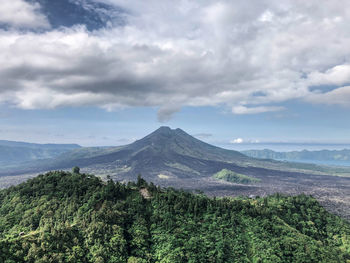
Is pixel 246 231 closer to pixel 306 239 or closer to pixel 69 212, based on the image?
pixel 306 239

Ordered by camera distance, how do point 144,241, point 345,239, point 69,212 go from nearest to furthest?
point 144,241
point 69,212
point 345,239

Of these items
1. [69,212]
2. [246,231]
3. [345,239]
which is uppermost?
[69,212]

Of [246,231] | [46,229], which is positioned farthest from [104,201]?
[246,231]

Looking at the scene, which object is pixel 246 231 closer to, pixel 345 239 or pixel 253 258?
pixel 253 258

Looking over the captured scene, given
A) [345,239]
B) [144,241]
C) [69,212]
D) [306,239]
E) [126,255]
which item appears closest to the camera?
[126,255]

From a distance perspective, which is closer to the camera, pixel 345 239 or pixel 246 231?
pixel 246 231

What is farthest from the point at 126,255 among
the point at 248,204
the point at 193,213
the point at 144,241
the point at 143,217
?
the point at 248,204

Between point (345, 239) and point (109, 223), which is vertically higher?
point (109, 223)
